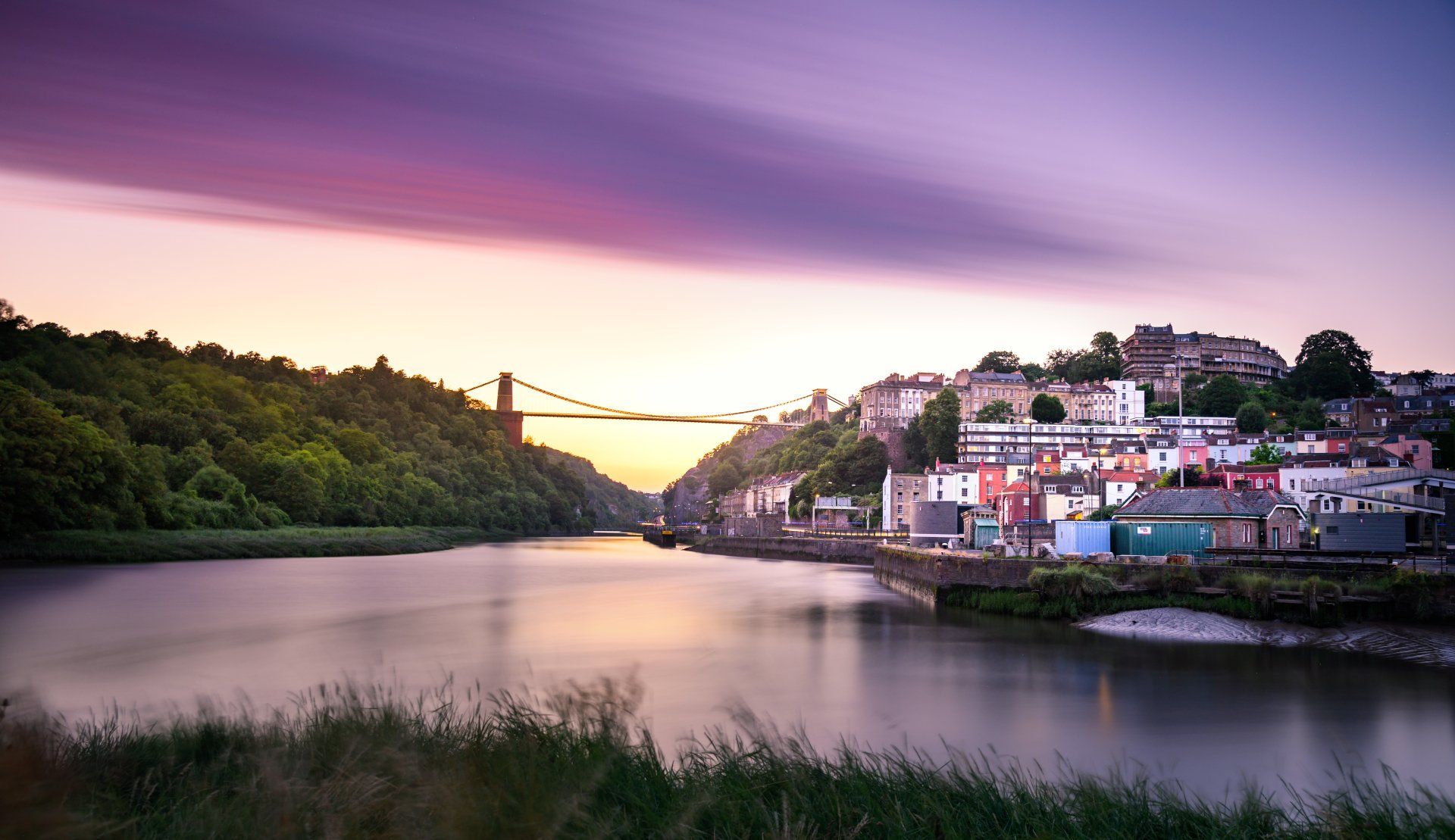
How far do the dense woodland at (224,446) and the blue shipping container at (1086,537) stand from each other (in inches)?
1221

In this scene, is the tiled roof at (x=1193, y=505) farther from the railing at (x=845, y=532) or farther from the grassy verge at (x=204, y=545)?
the grassy verge at (x=204, y=545)

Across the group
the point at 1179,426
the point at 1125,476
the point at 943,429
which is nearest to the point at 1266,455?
the point at 1125,476

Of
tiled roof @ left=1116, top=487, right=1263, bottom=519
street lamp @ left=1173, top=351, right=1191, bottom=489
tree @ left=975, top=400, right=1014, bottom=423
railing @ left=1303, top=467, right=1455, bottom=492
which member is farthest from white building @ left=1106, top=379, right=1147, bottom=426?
tiled roof @ left=1116, top=487, right=1263, bottom=519

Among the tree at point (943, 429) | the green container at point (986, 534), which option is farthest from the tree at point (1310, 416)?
the green container at point (986, 534)

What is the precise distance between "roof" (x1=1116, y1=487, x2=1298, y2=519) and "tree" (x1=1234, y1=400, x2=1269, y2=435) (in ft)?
187

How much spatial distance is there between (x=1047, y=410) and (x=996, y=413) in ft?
14.8

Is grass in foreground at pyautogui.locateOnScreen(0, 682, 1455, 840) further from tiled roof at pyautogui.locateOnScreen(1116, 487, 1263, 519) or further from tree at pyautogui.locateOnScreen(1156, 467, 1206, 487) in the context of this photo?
tree at pyautogui.locateOnScreen(1156, 467, 1206, 487)

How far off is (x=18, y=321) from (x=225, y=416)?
37.0ft

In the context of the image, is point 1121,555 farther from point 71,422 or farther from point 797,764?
point 71,422

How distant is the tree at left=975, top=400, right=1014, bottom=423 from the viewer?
83431 mm

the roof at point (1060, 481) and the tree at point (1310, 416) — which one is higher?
the tree at point (1310, 416)

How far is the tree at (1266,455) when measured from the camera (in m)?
55.8

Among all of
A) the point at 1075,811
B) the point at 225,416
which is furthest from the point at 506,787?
the point at 225,416

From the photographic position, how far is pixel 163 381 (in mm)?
52531
